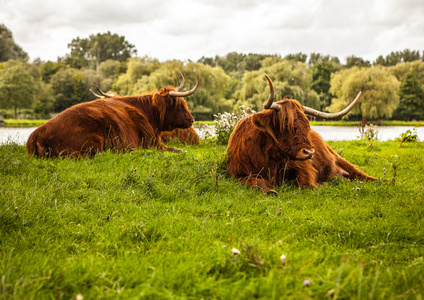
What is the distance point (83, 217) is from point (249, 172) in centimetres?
236

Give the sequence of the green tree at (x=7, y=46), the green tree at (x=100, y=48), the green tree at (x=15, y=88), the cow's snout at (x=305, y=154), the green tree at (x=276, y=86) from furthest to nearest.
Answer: the green tree at (x=100, y=48) → the green tree at (x=7, y=46) → the green tree at (x=15, y=88) → the green tree at (x=276, y=86) → the cow's snout at (x=305, y=154)

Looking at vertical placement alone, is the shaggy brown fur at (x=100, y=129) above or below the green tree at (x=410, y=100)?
below

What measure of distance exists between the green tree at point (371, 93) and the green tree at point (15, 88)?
38.6 meters

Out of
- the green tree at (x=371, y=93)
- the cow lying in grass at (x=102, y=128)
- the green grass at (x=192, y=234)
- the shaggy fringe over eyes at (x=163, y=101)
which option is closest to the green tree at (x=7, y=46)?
the green tree at (x=371, y=93)

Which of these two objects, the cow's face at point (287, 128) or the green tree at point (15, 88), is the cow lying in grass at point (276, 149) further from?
the green tree at point (15, 88)

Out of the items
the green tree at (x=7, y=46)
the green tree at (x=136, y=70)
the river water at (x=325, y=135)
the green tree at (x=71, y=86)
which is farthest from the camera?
the green tree at (x=7, y=46)

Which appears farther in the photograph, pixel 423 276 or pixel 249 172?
pixel 249 172

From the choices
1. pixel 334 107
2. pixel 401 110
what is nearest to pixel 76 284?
pixel 334 107

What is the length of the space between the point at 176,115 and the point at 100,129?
2.22 metres

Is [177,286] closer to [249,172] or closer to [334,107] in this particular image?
[249,172]

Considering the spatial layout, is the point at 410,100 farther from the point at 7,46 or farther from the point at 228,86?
the point at 7,46

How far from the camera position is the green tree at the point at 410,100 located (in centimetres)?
5108

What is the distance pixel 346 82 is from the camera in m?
37.4

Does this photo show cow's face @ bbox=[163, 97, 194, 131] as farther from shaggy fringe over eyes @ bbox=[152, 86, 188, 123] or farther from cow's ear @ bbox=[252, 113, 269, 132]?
cow's ear @ bbox=[252, 113, 269, 132]
